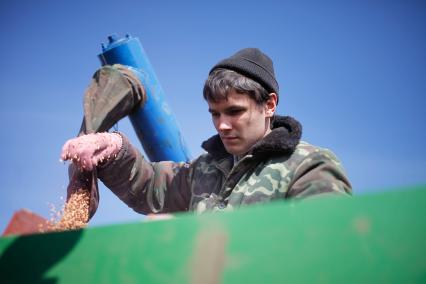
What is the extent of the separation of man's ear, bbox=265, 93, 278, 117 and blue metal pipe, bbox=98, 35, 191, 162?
0.87 m

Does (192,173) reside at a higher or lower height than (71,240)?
lower

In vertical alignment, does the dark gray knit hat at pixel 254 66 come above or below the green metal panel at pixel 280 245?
above

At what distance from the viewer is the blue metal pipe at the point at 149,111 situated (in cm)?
224

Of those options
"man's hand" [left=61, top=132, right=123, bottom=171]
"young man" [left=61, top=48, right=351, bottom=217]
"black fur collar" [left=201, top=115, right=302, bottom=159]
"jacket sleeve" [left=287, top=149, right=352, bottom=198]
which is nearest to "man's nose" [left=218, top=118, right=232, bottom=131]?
Result: "young man" [left=61, top=48, right=351, bottom=217]

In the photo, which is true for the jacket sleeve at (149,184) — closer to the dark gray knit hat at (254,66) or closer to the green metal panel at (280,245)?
the dark gray knit hat at (254,66)

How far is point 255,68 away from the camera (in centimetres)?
158

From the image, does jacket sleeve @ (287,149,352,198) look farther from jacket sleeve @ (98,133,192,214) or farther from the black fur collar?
jacket sleeve @ (98,133,192,214)

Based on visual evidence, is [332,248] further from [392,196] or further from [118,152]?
[118,152]

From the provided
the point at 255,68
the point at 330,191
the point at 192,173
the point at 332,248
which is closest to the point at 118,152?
the point at 192,173

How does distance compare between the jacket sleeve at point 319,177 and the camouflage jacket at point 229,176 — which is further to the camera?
the camouflage jacket at point 229,176

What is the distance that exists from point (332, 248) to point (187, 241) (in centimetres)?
21

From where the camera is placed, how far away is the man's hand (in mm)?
1425

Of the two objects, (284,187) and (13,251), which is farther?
(284,187)

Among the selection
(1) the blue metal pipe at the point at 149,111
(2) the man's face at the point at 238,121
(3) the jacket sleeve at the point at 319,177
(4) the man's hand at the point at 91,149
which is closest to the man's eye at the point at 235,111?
(2) the man's face at the point at 238,121
